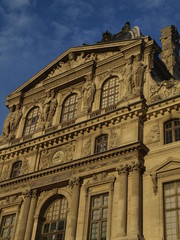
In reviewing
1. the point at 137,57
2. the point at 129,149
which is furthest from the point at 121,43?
the point at 129,149

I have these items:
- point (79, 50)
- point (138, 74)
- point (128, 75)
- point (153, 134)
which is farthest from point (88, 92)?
point (153, 134)

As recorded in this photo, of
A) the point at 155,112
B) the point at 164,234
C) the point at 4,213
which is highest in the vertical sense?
the point at 155,112

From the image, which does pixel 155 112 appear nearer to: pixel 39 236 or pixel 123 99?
pixel 123 99

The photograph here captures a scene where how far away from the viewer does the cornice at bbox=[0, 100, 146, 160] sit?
24.7 metres

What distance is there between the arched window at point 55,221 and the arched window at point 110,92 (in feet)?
24.9

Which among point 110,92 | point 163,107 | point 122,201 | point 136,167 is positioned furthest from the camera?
point 110,92

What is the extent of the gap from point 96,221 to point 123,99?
27.5 feet

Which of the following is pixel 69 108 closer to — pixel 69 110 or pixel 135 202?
pixel 69 110

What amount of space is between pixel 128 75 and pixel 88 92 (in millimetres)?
3558

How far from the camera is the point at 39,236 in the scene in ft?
83.0

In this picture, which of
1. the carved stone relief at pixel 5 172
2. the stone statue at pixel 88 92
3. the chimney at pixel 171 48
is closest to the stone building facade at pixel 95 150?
the carved stone relief at pixel 5 172

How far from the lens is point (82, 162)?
977 inches

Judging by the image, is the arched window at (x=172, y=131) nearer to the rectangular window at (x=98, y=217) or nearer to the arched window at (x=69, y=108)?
the rectangular window at (x=98, y=217)

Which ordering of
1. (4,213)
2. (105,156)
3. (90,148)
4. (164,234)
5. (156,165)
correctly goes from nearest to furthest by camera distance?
(164,234) < (156,165) < (105,156) < (90,148) < (4,213)
